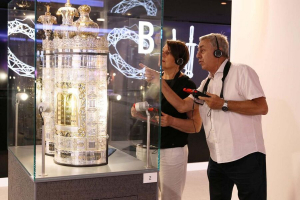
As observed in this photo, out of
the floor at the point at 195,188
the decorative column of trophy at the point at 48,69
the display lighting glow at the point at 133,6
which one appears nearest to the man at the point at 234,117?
the display lighting glow at the point at 133,6

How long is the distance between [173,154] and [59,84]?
1.01 m

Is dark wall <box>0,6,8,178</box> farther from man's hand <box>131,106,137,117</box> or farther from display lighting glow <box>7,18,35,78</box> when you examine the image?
man's hand <box>131,106,137,117</box>

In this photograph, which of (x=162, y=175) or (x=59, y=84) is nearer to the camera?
(x=59, y=84)

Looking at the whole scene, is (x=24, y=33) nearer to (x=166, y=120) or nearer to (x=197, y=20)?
(x=166, y=120)

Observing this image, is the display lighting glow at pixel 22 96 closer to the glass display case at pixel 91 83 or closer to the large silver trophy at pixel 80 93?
the glass display case at pixel 91 83

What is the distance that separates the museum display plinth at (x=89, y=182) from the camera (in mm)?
2057

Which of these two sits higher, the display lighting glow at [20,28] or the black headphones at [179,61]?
the display lighting glow at [20,28]

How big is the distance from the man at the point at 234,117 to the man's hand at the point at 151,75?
1.70 feet

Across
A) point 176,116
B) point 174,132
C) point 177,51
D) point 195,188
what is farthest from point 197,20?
point 174,132

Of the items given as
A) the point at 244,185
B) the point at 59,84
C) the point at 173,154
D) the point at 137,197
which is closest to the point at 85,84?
the point at 59,84

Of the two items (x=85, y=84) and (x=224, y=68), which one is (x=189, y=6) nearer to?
(x=224, y=68)

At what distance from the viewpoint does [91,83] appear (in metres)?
2.28

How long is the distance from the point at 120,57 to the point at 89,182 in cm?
75

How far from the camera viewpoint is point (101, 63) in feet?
7.63
